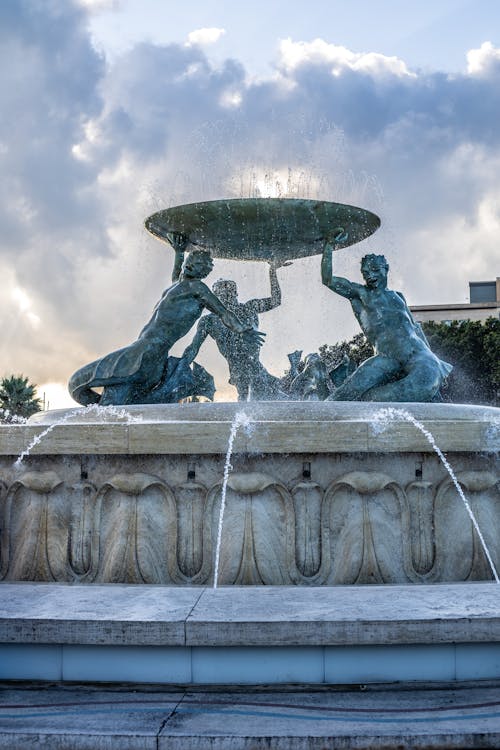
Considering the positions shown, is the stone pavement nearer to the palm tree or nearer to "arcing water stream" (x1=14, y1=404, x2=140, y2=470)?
"arcing water stream" (x1=14, y1=404, x2=140, y2=470)

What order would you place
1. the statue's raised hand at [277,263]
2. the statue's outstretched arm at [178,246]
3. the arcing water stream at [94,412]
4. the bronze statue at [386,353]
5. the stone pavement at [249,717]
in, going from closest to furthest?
the stone pavement at [249,717] → the arcing water stream at [94,412] → the bronze statue at [386,353] → the statue's outstretched arm at [178,246] → the statue's raised hand at [277,263]

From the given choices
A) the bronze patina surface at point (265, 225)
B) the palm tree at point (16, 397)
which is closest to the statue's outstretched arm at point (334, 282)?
the bronze patina surface at point (265, 225)

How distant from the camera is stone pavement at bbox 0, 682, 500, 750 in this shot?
10.2 ft

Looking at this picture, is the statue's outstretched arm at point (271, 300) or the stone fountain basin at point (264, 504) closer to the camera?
the stone fountain basin at point (264, 504)

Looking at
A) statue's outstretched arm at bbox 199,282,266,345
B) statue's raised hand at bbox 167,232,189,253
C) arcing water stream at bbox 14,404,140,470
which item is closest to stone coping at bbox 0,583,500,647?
arcing water stream at bbox 14,404,140,470

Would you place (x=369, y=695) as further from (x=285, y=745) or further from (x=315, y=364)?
(x=315, y=364)

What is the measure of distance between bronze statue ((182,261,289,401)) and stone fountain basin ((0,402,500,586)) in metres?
4.52

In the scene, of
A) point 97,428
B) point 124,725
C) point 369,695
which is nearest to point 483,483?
point 369,695

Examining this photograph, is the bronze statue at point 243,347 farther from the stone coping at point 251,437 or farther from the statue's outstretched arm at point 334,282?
the stone coping at point 251,437

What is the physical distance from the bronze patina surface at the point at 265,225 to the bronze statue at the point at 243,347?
58cm

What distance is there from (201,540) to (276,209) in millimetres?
4682

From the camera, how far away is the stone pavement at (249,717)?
311 cm

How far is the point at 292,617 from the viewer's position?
3.80m

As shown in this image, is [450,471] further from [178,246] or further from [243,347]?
[178,246]
